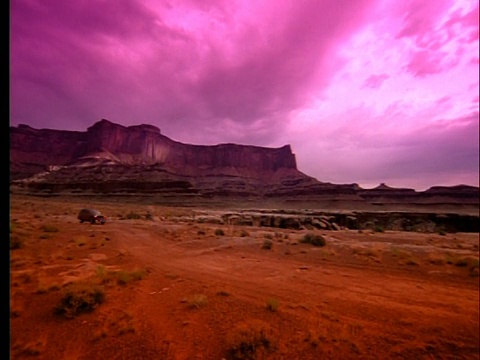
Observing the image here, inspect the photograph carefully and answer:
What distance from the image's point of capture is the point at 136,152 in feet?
429

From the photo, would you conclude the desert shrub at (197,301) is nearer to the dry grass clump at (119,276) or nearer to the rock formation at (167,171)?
the dry grass clump at (119,276)

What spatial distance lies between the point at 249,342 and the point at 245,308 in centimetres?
147

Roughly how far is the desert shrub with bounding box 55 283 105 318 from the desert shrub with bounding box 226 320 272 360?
3.41 meters

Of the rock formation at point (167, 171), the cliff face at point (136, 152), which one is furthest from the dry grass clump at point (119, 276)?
the cliff face at point (136, 152)

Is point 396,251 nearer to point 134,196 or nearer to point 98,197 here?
point 134,196

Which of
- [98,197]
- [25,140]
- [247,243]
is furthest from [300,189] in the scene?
[25,140]

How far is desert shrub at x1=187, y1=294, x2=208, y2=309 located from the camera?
5.41 meters

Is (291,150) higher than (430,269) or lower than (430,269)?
higher

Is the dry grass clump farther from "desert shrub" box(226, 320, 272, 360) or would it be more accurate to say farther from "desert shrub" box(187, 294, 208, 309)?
"desert shrub" box(226, 320, 272, 360)

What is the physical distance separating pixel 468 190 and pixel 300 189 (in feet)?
200

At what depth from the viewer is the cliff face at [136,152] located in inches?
4648

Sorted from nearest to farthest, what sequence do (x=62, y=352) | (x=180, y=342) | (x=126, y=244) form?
(x=62, y=352) < (x=180, y=342) < (x=126, y=244)

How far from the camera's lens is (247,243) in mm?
13711

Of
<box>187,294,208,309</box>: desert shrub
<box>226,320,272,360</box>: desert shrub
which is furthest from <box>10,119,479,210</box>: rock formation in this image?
<box>226,320,272,360</box>: desert shrub
